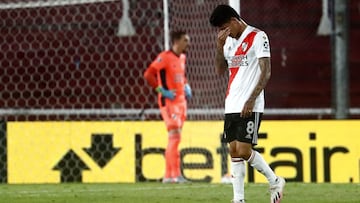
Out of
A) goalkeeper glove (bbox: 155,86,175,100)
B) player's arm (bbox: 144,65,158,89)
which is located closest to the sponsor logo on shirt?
goalkeeper glove (bbox: 155,86,175,100)

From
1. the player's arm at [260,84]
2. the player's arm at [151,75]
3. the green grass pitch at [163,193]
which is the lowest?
the green grass pitch at [163,193]

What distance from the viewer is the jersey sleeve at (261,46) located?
29.5 feet

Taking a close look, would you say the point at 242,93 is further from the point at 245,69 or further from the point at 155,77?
the point at 155,77

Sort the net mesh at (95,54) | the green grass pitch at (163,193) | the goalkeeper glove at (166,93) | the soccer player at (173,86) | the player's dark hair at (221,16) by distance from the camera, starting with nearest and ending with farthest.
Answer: the player's dark hair at (221,16)
the green grass pitch at (163,193)
the soccer player at (173,86)
the goalkeeper glove at (166,93)
the net mesh at (95,54)

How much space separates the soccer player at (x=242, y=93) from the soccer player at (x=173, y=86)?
415cm

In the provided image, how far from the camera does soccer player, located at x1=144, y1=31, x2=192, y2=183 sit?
13406 mm

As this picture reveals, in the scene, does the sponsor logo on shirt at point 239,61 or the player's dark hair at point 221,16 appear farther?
the sponsor logo on shirt at point 239,61

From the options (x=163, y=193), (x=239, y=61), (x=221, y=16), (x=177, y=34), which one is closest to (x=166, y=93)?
(x=177, y=34)

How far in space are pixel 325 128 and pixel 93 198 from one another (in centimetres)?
409

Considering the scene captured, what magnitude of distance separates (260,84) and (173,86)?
489 cm

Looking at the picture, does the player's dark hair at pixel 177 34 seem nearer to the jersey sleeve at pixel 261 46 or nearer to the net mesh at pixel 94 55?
the net mesh at pixel 94 55

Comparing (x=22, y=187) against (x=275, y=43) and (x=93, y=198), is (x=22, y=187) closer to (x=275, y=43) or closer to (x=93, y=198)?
(x=93, y=198)

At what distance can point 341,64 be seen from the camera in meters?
13.8

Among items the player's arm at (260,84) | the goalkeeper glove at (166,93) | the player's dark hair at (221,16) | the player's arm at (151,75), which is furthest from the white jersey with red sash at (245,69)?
the player's arm at (151,75)
